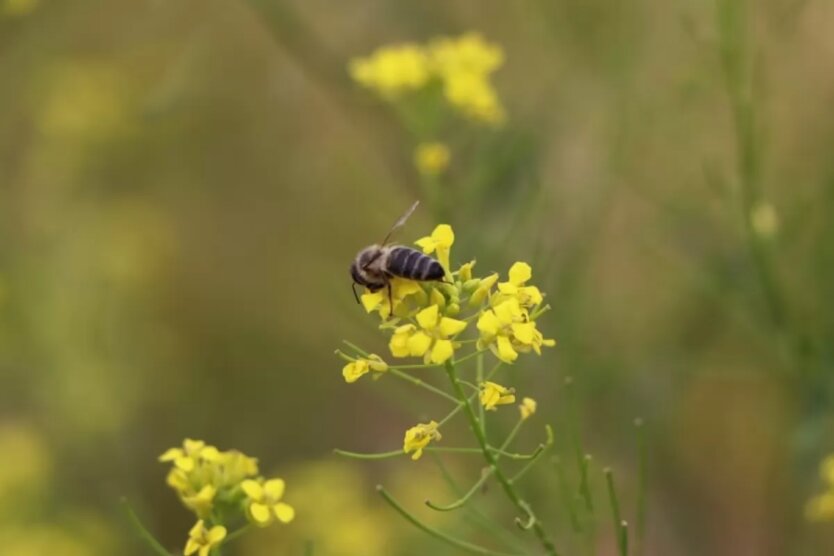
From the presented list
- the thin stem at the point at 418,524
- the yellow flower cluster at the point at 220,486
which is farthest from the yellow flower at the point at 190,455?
the thin stem at the point at 418,524

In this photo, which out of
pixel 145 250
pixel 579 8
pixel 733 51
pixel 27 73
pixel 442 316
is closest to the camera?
pixel 442 316

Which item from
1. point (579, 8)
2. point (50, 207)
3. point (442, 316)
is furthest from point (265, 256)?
point (442, 316)

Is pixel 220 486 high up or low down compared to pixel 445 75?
down

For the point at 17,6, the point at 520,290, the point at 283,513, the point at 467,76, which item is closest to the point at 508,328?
the point at 520,290

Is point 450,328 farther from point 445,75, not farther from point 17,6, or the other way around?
point 17,6

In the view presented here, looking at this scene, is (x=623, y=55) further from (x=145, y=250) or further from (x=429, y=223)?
(x=145, y=250)
